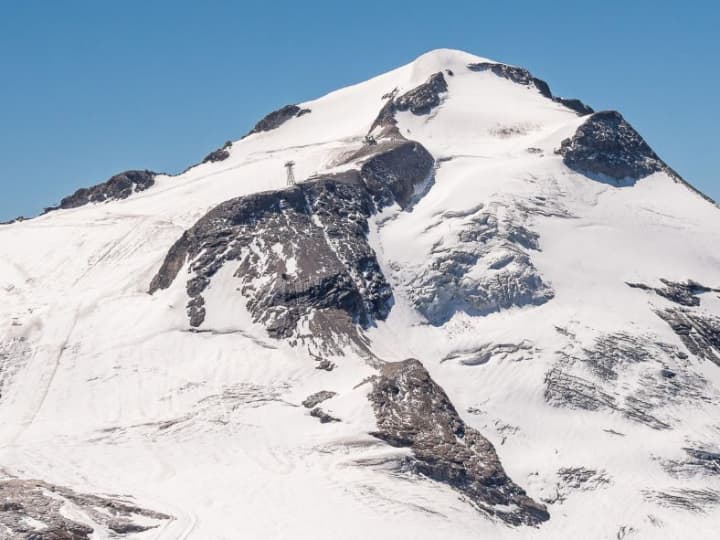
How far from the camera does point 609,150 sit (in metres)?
135

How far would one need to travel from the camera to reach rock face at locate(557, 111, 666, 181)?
435ft

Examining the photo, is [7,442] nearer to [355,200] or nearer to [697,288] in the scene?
[355,200]

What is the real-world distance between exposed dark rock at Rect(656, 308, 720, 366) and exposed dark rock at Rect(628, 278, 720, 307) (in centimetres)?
211

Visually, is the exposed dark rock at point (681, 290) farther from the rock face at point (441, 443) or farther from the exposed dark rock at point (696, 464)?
the rock face at point (441, 443)

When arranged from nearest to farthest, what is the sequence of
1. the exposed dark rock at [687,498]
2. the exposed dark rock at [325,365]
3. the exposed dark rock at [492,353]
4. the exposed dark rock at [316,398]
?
1. the exposed dark rock at [687,498]
2. the exposed dark rock at [316,398]
3. the exposed dark rock at [325,365]
4. the exposed dark rock at [492,353]

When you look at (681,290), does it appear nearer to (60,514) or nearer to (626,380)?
(626,380)

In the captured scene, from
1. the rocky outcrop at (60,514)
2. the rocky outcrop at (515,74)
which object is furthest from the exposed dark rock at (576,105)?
the rocky outcrop at (60,514)

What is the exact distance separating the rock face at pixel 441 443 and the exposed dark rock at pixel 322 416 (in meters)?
3.34

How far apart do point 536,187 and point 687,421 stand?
127 ft

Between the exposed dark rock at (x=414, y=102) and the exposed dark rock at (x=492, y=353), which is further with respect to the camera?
the exposed dark rock at (x=414, y=102)

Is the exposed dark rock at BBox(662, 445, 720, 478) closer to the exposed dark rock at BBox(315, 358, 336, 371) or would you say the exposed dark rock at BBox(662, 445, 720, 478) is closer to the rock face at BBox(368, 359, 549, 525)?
the rock face at BBox(368, 359, 549, 525)

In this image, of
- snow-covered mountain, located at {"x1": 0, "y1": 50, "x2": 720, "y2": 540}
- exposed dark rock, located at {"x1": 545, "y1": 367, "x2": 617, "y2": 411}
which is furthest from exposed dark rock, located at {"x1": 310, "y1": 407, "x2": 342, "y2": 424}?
exposed dark rock, located at {"x1": 545, "y1": 367, "x2": 617, "y2": 411}

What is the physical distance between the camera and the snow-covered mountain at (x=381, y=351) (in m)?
78.3

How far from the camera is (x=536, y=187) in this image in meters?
125
